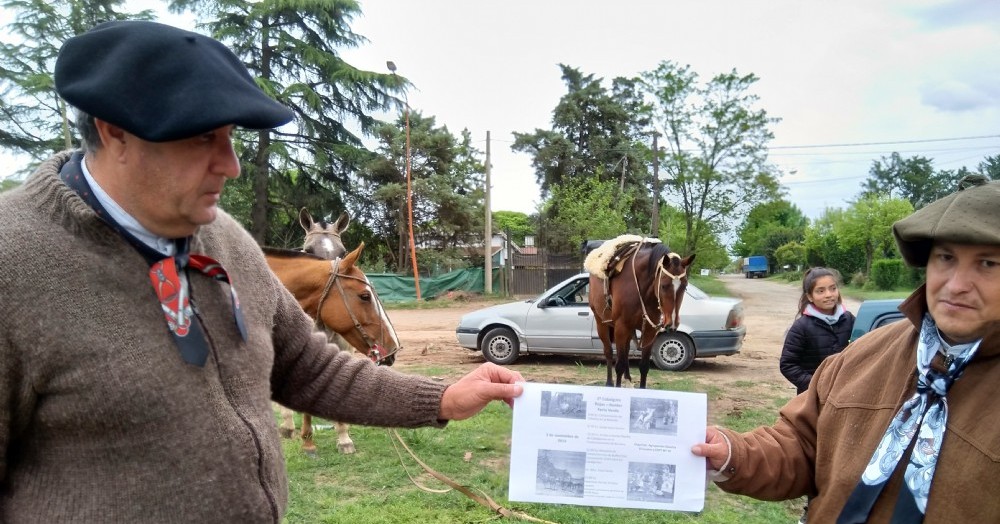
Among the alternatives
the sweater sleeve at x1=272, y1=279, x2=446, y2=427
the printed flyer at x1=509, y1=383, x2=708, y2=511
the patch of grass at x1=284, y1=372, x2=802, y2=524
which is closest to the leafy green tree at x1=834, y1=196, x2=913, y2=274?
the patch of grass at x1=284, y1=372, x2=802, y2=524

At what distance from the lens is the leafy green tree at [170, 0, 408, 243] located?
949 inches

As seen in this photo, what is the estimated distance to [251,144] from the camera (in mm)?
25016

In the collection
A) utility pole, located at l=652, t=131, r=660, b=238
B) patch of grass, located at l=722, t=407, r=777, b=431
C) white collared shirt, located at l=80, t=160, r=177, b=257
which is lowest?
patch of grass, located at l=722, t=407, r=777, b=431

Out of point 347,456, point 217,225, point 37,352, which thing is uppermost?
point 217,225

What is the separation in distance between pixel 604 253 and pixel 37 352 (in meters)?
7.18

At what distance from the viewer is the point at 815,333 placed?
4613 mm

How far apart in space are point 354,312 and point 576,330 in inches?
237

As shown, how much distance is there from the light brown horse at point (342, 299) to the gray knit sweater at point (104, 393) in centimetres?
376

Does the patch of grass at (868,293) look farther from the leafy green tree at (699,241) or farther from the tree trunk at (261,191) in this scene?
the tree trunk at (261,191)

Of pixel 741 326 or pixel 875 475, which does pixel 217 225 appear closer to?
pixel 875 475

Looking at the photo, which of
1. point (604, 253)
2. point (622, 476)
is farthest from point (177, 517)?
point (604, 253)

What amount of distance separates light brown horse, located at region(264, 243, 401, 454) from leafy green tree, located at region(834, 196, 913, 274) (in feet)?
113

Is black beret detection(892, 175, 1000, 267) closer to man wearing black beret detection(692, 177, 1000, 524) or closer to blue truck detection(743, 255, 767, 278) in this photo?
man wearing black beret detection(692, 177, 1000, 524)

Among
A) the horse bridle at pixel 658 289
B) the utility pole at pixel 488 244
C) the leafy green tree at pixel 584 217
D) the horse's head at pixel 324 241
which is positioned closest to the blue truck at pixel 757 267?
the leafy green tree at pixel 584 217
